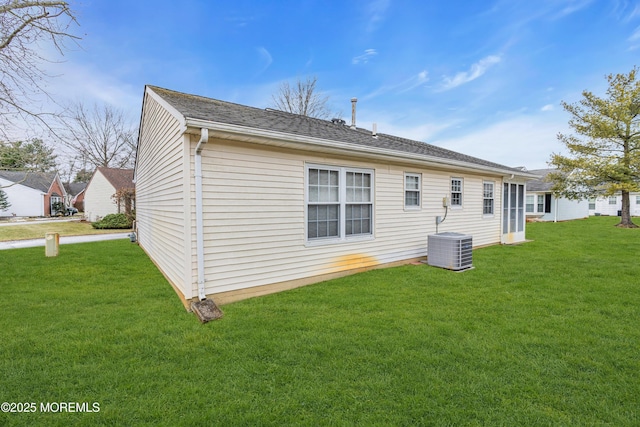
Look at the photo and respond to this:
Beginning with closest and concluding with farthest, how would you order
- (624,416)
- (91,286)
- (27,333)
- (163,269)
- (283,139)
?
(624,416) → (27,333) → (283,139) → (91,286) → (163,269)

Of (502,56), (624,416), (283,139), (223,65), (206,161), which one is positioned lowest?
(624,416)

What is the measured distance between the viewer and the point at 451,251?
678 centimetres

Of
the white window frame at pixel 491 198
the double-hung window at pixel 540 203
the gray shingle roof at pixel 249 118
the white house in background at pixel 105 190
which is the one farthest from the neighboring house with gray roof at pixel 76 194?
the double-hung window at pixel 540 203

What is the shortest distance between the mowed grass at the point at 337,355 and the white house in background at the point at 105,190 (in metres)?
18.1

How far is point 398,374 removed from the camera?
8.92 ft

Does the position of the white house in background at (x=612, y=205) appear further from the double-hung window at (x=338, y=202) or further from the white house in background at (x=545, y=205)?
the double-hung window at (x=338, y=202)

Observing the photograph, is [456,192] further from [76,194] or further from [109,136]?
[76,194]

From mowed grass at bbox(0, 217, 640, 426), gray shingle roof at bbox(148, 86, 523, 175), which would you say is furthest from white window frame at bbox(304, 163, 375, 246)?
mowed grass at bbox(0, 217, 640, 426)

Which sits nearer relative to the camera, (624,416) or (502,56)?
(624,416)

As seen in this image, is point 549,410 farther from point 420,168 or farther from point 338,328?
point 420,168

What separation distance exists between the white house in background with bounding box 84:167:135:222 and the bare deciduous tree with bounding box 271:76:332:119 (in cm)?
1237

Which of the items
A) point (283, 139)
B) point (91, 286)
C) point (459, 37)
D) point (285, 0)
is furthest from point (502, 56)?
point (91, 286)

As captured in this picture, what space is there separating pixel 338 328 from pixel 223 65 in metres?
13.7

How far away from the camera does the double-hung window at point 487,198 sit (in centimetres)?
969
